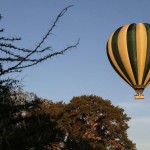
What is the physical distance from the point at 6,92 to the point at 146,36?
37888 millimetres

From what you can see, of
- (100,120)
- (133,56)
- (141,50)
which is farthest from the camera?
(100,120)

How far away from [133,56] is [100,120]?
89.6ft

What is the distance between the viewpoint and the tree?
2484 inches

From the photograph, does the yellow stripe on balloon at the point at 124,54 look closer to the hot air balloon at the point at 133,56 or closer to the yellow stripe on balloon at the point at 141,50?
the hot air balloon at the point at 133,56

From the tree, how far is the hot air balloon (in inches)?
905

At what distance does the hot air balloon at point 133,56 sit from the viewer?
39.5 metres

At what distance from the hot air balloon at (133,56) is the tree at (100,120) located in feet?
75.4

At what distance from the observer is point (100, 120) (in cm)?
6556

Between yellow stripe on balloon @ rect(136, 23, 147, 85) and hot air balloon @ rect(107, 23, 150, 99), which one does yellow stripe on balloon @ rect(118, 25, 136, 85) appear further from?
yellow stripe on balloon @ rect(136, 23, 147, 85)

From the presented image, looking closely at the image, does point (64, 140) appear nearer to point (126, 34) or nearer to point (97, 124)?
point (126, 34)

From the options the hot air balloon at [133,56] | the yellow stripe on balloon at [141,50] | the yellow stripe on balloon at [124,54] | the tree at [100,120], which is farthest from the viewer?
the tree at [100,120]

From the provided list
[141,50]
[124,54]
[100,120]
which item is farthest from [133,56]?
[100,120]

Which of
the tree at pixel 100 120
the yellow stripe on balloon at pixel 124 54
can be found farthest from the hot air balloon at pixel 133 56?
the tree at pixel 100 120

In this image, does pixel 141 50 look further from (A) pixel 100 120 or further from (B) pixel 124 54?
(A) pixel 100 120
